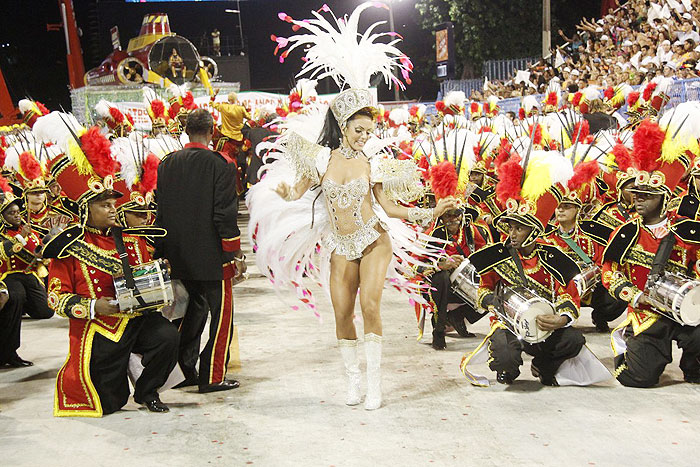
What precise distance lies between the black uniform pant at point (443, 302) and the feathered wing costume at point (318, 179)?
110 cm

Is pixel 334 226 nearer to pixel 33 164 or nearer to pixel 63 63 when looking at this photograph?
pixel 33 164

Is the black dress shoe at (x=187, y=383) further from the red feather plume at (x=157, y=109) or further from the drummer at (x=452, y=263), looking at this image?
the red feather plume at (x=157, y=109)

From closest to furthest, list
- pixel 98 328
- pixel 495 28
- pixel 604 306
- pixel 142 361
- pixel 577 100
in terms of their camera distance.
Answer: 1. pixel 98 328
2. pixel 142 361
3. pixel 604 306
4. pixel 577 100
5. pixel 495 28

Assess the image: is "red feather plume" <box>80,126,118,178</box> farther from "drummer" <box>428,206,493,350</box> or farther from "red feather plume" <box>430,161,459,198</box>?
"drummer" <box>428,206,493,350</box>

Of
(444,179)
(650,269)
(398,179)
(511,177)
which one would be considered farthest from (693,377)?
(398,179)

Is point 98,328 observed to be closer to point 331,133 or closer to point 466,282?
point 331,133

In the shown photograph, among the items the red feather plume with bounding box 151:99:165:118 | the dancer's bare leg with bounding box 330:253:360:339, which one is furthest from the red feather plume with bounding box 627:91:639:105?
the dancer's bare leg with bounding box 330:253:360:339

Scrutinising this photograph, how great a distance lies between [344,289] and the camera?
5406mm

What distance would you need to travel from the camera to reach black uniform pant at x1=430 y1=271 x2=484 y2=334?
6.95 meters

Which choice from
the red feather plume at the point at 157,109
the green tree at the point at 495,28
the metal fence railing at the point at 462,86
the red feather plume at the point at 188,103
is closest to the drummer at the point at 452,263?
the red feather plume at the point at 157,109

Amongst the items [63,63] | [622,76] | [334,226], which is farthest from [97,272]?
[63,63]

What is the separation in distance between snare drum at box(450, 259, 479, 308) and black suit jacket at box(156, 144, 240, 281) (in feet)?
6.56

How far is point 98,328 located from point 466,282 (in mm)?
2888

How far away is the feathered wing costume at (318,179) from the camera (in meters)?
5.44
